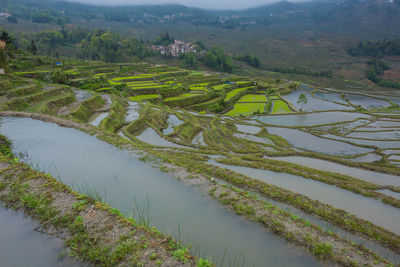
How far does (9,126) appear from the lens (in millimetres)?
15000

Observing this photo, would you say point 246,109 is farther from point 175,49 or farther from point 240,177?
point 175,49

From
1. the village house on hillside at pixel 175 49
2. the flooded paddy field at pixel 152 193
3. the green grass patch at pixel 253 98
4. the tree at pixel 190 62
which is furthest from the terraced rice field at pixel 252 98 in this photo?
the village house on hillside at pixel 175 49

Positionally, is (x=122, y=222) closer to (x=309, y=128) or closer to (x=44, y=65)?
(x=309, y=128)

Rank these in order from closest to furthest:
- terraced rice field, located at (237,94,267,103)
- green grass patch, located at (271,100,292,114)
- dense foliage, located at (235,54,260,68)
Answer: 1. green grass patch, located at (271,100,292,114)
2. terraced rice field, located at (237,94,267,103)
3. dense foliage, located at (235,54,260,68)

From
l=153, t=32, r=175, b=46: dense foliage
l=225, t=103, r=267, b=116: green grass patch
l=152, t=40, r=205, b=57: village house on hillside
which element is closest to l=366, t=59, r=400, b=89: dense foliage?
l=225, t=103, r=267, b=116: green grass patch

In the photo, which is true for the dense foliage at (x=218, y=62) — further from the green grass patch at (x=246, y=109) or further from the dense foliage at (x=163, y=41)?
the green grass patch at (x=246, y=109)

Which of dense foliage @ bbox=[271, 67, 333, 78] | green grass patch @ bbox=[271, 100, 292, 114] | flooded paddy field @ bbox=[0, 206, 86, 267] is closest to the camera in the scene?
flooded paddy field @ bbox=[0, 206, 86, 267]

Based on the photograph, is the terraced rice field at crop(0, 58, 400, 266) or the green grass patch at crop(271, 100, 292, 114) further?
the green grass patch at crop(271, 100, 292, 114)

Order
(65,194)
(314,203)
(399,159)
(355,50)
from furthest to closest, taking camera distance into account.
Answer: (355,50)
(399,159)
(314,203)
(65,194)

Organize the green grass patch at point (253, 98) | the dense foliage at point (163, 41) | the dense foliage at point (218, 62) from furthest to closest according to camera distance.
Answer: the dense foliage at point (163, 41)
the dense foliage at point (218, 62)
the green grass patch at point (253, 98)

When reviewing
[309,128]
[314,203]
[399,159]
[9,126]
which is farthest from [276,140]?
[9,126]

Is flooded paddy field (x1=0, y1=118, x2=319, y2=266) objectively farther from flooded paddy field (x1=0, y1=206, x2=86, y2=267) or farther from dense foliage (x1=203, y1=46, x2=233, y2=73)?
dense foliage (x1=203, y1=46, x2=233, y2=73)

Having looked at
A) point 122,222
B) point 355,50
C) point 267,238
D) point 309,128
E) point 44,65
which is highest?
point 355,50

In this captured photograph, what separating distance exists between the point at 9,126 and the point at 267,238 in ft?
60.1
